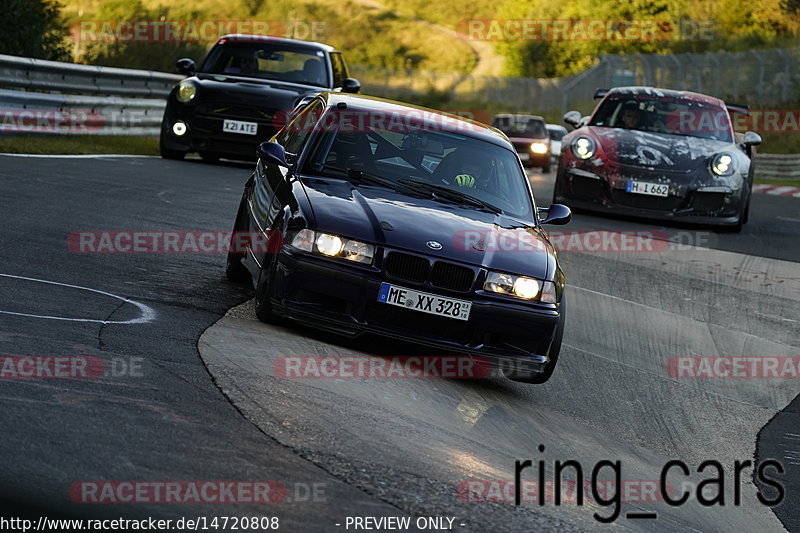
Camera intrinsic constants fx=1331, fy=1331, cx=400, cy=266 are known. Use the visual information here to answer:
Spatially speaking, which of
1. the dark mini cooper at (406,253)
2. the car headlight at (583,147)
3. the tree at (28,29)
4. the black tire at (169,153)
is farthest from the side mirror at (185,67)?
the dark mini cooper at (406,253)

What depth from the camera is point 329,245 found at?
268 inches

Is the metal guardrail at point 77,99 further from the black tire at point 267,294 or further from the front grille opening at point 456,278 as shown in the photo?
the front grille opening at point 456,278

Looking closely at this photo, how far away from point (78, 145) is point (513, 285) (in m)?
11.8

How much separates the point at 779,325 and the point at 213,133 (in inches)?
331

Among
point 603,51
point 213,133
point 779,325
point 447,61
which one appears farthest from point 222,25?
point 779,325

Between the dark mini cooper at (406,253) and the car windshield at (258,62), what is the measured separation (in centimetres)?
981

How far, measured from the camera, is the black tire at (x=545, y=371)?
704 centimetres

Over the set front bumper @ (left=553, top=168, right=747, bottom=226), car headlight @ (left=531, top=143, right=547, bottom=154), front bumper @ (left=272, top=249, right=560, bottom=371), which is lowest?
car headlight @ (left=531, top=143, right=547, bottom=154)

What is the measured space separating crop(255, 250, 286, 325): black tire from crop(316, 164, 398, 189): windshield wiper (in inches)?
35.7

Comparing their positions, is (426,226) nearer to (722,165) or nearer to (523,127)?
(722,165)

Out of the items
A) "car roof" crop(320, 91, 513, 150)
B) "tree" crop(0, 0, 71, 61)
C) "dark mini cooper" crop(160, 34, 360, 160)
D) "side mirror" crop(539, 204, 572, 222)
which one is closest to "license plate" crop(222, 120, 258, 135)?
"dark mini cooper" crop(160, 34, 360, 160)

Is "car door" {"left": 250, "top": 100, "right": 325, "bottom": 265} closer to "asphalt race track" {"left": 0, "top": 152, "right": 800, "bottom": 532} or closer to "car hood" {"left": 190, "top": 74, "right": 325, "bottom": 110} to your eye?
"asphalt race track" {"left": 0, "top": 152, "right": 800, "bottom": 532}

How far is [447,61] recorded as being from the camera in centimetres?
9931

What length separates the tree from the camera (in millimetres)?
21922
